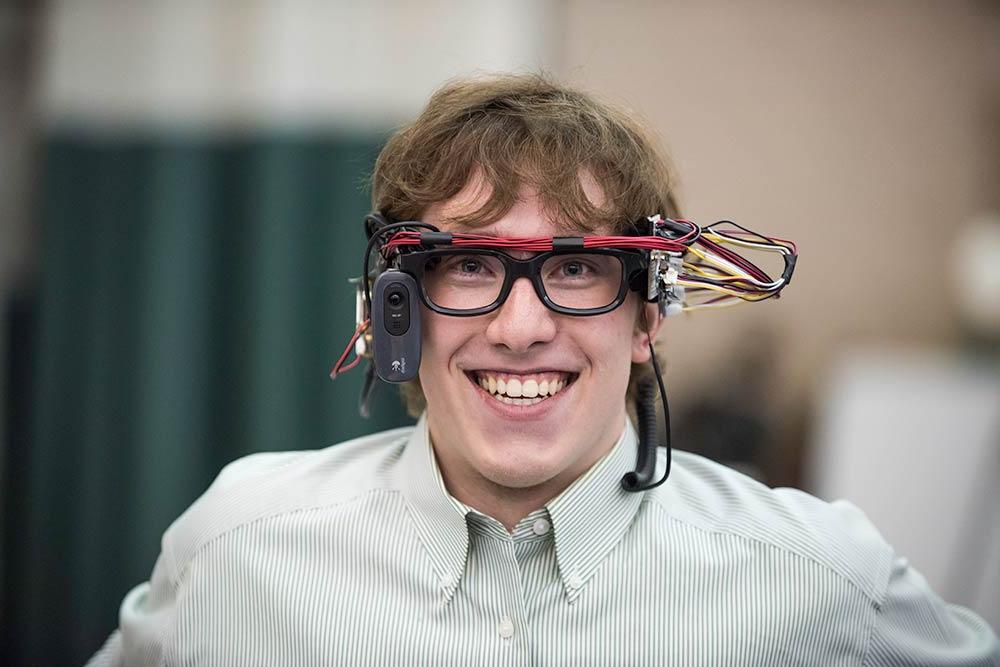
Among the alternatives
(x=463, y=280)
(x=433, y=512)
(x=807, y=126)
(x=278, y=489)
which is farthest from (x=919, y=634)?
(x=807, y=126)

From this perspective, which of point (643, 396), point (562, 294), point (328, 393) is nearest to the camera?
point (562, 294)

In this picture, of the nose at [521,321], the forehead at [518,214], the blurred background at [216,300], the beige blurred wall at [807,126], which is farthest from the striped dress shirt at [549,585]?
the beige blurred wall at [807,126]

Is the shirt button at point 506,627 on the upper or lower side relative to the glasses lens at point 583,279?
lower

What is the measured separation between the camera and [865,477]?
3.57 metres

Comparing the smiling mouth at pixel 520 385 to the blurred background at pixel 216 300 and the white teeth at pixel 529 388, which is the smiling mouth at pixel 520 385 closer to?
the white teeth at pixel 529 388

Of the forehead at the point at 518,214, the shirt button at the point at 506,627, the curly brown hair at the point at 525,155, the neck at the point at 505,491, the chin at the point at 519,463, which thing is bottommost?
the shirt button at the point at 506,627

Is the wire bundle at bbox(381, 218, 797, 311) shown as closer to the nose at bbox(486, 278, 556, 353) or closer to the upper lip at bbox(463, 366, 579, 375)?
the nose at bbox(486, 278, 556, 353)

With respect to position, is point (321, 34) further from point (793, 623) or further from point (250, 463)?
point (793, 623)

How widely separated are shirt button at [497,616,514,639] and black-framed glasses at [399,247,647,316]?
43cm

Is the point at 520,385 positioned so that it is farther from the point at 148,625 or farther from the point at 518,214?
the point at 148,625

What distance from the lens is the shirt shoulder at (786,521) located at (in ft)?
4.89

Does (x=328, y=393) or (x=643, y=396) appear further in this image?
(x=328, y=393)

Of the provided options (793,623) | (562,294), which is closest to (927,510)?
(793,623)

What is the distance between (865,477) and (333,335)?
194 centimetres
